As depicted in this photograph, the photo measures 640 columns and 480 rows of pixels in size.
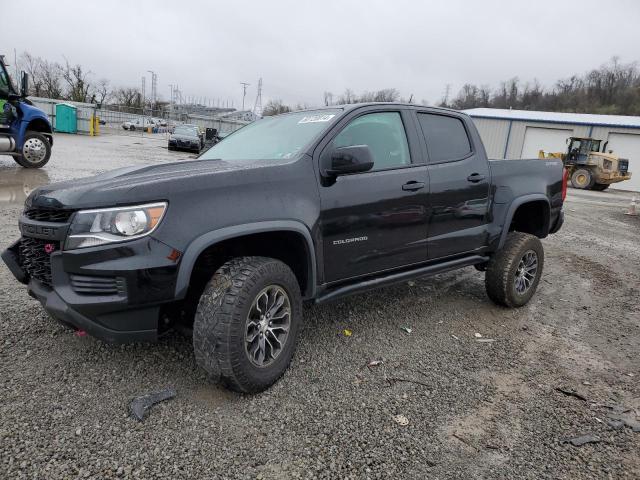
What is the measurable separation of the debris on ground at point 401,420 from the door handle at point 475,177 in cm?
224

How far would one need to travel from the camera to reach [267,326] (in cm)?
275

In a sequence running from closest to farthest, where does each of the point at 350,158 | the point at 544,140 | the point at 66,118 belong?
the point at 350,158 < the point at 66,118 < the point at 544,140

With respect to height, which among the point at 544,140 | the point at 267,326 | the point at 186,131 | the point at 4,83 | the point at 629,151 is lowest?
the point at 267,326

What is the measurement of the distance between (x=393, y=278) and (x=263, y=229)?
1291 mm

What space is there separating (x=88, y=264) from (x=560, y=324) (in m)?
4.06

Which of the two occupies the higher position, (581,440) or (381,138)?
(381,138)

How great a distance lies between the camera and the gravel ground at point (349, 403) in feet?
7.31

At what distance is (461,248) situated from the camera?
13.3 feet

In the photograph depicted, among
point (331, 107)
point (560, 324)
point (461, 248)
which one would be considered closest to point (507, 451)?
point (461, 248)

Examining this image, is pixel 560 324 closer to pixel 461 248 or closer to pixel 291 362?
pixel 461 248

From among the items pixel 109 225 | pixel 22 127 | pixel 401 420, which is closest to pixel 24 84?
pixel 22 127

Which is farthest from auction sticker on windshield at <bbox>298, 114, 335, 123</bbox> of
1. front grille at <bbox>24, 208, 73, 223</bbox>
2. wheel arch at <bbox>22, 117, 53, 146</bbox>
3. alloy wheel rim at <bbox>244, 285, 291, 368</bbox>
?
wheel arch at <bbox>22, 117, 53, 146</bbox>

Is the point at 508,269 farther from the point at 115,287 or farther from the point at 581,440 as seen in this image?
the point at 115,287

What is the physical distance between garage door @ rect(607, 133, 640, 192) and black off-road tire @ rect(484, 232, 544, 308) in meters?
32.4
